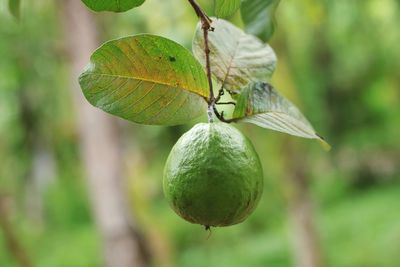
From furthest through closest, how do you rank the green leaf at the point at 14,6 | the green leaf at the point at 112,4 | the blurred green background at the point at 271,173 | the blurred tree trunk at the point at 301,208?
1. the blurred green background at the point at 271,173
2. the blurred tree trunk at the point at 301,208
3. the green leaf at the point at 14,6
4. the green leaf at the point at 112,4

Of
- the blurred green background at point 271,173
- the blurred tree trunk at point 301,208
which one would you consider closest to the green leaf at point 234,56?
the blurred tree trunk at point 301,208

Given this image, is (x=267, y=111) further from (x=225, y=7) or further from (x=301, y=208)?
(x=301, y=208)

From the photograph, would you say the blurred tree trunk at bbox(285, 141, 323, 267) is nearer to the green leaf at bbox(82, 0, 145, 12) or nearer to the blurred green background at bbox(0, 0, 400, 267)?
the blurred green background at bbox(0, 0, 400, 267)

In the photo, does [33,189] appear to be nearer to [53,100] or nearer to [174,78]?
[53,100]

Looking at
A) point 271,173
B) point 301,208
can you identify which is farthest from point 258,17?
point 271,173

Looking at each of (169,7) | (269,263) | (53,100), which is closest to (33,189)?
(53,100)

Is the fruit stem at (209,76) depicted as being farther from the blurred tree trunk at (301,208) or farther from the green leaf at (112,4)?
the blurred tree trunk at (301,208)
